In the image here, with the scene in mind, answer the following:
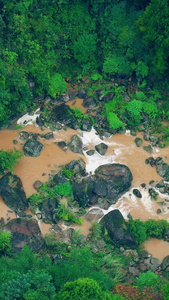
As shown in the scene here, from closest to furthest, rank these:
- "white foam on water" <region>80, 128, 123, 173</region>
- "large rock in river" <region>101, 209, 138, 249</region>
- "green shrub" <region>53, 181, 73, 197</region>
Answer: "large rock in river" <region>101, 209, 138, 249</region>, "green shrub" <region>53, 181, 73, 197</region>, "white foam on water" <region>80, 128, 123, 173</region>

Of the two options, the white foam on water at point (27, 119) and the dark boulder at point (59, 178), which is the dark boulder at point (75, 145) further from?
the white foam on water at point (27, 119)

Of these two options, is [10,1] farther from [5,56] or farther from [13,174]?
[13,174]

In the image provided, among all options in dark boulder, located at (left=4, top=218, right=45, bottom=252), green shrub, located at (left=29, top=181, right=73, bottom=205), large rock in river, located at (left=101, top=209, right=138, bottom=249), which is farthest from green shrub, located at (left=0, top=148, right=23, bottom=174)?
large rock in river, located at (left=101, top=209, right=138, bottom=249)

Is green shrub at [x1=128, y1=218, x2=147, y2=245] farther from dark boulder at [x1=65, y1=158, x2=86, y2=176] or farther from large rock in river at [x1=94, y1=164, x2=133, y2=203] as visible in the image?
dark boulder at [x1=65, y1=158, x2=86, y2=176]

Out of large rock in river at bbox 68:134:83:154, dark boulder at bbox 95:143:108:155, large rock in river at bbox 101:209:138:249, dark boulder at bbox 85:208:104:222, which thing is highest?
large rock in river at bbox 68:134:83:154

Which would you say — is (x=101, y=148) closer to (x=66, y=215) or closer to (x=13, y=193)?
(x=66, y=215)

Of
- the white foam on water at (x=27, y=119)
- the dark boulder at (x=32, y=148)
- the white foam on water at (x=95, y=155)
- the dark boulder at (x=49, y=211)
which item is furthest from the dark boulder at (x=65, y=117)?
the dark boulder at (x=49, y=211)
